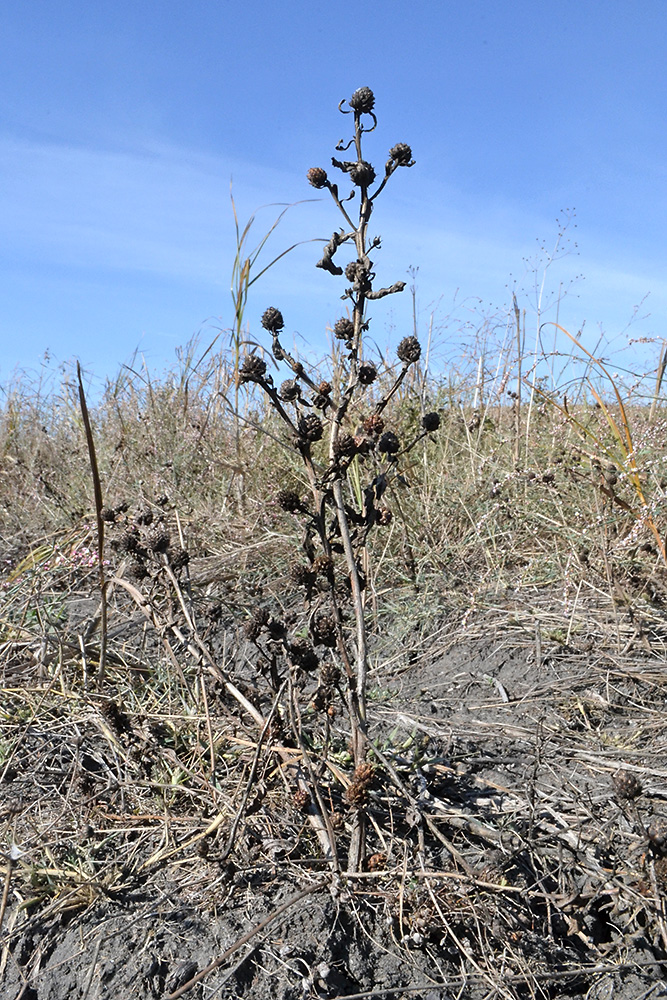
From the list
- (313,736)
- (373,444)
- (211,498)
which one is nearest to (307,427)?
(373,444)

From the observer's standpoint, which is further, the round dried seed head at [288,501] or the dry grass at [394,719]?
the dry grass at [394,719]

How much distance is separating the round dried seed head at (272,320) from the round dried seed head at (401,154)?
1.33 ft

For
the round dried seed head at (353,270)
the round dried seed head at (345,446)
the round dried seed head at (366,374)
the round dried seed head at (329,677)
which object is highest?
the round dried seed head at (353,270)

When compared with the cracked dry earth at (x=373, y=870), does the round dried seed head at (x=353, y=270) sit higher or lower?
higher

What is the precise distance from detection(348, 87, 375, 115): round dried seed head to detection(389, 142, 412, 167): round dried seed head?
0.10 meters

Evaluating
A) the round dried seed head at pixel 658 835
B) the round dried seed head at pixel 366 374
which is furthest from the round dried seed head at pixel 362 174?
the round dried seed head at pixel 658 835

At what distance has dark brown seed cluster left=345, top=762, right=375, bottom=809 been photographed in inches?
56.9

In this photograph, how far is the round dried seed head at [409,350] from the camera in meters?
→ 1.48

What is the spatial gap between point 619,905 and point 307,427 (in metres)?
1.20

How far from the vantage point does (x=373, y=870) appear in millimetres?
1550

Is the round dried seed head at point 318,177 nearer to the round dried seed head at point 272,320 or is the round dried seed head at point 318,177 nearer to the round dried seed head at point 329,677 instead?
the round dried seed head at point 272,320

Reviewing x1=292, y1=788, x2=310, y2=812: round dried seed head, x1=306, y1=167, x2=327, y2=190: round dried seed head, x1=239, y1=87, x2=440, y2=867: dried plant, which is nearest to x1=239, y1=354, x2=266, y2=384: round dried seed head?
x1=239, y1=87, x2=440, y2=867: dried plant

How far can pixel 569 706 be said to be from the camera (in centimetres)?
218

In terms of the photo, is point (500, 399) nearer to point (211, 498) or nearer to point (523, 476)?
point (523, 476)
